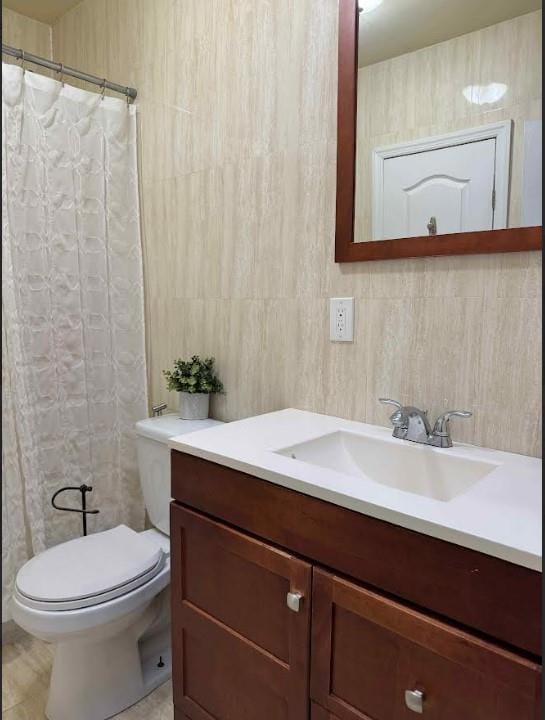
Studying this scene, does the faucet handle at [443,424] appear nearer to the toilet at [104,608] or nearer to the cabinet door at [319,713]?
the cabinet door at [319,713]

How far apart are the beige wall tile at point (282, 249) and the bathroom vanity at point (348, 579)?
167 millimetres

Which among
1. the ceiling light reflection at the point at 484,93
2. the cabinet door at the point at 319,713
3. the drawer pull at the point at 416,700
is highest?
the ceiling light reflection at the point at 484,93

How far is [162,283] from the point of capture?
201 cm

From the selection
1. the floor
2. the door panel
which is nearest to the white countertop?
the door panel

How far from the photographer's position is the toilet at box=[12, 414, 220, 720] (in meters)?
1.38

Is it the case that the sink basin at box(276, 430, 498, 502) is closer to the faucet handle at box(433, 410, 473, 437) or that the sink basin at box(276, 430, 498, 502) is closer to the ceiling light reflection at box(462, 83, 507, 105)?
the faucet handle at box(433, 410, 473, 437)

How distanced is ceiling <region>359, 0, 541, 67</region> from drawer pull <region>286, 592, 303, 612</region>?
128 cm

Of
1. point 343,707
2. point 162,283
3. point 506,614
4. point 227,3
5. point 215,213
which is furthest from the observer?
point 162,283

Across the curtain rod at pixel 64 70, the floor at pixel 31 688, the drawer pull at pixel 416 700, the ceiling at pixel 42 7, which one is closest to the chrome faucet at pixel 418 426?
the drawer pull at pixel 416 700

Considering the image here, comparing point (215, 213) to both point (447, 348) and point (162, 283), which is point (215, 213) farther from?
point (447, 348)

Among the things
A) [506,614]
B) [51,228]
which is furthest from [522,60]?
[51,228]

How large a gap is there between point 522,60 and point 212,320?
114cm

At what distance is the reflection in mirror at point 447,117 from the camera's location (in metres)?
1.12

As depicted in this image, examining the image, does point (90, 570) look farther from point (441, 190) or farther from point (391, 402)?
point (441, 190)
